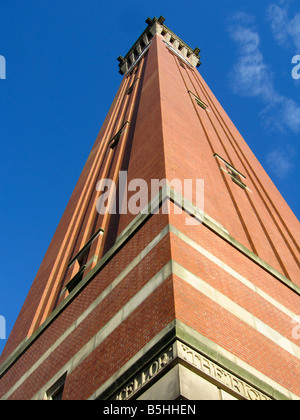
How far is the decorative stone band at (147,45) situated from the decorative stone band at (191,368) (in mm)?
30790

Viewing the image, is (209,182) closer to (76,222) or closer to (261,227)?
(261,227)

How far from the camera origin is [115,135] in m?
22.9

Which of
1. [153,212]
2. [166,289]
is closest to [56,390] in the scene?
[166,289]

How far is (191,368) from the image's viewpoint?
713 cm

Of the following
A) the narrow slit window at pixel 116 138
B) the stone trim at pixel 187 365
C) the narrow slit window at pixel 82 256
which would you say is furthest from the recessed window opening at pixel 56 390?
the narrow slit window at pixel 116 138

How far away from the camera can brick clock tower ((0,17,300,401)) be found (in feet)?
25.2

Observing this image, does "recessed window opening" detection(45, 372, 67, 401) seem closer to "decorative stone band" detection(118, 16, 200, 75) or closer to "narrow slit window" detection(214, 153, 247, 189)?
"narrow slit window" detection(214, 153, 247, 189)

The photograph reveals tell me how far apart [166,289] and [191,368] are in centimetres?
157

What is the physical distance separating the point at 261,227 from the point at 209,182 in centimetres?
241

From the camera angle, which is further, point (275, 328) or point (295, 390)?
point (275, 328)

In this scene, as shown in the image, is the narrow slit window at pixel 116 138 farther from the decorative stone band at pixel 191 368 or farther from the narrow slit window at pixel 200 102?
the decorative stone band at pixel 191 368

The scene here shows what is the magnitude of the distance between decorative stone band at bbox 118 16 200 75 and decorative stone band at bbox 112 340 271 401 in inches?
1212

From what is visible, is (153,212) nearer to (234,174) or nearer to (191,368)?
(191,368)
